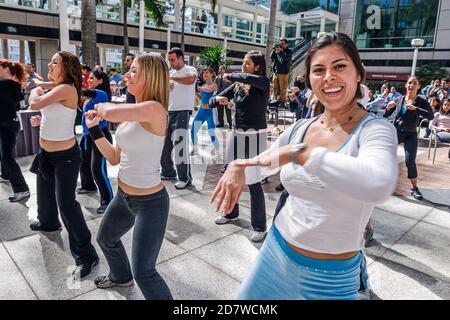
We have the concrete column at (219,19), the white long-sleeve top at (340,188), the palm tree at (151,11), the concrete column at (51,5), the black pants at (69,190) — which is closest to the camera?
the white long-sleeve top at (340,188)

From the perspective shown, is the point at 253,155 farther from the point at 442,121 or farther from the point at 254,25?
the point at 254,25

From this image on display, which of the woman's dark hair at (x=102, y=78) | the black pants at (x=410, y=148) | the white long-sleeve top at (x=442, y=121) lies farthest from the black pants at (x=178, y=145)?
the white long-sleeve top at (x=442, y=121)

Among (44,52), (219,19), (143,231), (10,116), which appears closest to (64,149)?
(143,231)

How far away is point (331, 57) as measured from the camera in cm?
164

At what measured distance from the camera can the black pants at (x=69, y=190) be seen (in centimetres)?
338

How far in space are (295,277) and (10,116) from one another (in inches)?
191

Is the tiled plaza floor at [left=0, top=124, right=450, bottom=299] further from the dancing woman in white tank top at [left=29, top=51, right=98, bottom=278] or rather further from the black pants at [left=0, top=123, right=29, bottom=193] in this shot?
the black pants at [left=0, top=123, right=29, bottom=193]

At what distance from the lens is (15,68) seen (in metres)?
5.06

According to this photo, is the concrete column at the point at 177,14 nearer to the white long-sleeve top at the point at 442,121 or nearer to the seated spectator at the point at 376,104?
the seated spectator at the point at 376,104

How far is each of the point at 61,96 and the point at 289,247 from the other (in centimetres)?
285

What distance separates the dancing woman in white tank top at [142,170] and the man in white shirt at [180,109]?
3381mm

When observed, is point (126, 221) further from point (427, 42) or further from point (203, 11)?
point (427, 42)

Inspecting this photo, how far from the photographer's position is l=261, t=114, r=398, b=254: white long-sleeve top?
1.20m
